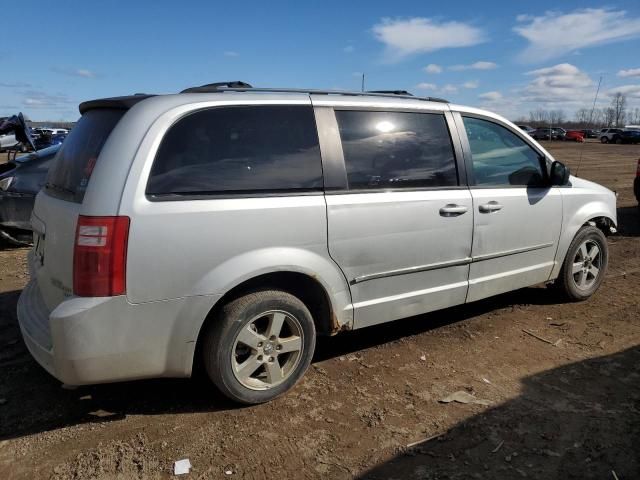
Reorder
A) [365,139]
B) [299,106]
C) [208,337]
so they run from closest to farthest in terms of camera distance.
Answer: [208,337], [299,106], [365,139]

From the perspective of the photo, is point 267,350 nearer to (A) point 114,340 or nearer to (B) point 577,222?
(A) point 114,340

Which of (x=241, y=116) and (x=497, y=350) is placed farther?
(x=497, y=350)

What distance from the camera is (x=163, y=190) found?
2.81 metres

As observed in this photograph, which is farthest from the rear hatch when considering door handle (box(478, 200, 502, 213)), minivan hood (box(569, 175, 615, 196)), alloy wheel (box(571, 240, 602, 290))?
alloy wheel (box(571, 240, 602, 290))

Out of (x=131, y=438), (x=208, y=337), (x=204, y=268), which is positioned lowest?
(x=131, y=438)

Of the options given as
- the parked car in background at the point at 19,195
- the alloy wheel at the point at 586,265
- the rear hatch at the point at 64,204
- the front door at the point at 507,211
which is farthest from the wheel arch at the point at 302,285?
the parked car in background at the point at 19,195

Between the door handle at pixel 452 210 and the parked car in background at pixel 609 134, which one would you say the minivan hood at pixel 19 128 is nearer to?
the door handle at pixel 452 210

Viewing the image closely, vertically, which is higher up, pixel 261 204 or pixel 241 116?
pixel 241 116

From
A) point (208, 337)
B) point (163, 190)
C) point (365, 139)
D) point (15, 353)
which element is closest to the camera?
point (163, 190)

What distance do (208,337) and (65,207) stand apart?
1075mm

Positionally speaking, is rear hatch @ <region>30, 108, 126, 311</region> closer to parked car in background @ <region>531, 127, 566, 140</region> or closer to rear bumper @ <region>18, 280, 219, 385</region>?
rear bumper @ <region>18, 280, 219, 385</region>

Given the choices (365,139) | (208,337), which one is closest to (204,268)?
(208,337)

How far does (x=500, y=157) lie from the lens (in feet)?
14.3

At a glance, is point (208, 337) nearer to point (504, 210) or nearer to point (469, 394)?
point (469, 394)
